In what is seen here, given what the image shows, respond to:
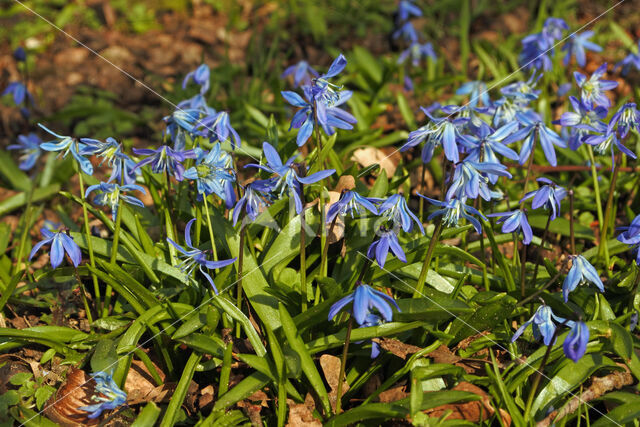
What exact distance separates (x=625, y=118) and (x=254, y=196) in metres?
1.48

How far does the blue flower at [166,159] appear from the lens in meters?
2.27

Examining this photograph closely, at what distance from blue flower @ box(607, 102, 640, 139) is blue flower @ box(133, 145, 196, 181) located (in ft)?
5.33

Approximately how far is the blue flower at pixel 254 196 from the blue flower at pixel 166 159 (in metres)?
0.32

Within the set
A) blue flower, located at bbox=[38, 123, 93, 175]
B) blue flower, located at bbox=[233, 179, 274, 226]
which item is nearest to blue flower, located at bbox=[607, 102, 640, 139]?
blue flower, located at bbox=[233, 179, 274, 226]

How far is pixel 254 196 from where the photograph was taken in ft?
6.89

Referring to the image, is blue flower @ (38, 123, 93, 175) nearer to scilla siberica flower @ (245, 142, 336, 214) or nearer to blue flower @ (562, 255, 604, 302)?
scilla siberica flower @ (245, 142, 336, 214)

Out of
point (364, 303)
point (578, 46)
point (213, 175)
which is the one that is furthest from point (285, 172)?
point (578, 46)

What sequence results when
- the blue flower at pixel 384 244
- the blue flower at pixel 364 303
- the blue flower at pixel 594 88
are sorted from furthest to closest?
the blue flower at pixel 594 88
the blue flower at pixel 384 244
the blue flower at pixel 364 303

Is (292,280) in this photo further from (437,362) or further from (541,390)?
(541,390)

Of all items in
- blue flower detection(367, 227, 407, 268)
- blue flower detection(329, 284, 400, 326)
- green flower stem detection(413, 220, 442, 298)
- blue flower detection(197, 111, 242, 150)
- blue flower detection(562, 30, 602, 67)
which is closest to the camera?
blue flower detection(329, 284, 400, 326)

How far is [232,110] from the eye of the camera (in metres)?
4.13

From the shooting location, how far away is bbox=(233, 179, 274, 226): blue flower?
6.72 feet

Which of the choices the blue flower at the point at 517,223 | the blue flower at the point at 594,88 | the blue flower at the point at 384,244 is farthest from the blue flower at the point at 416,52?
the blue flower at the point at 384,244

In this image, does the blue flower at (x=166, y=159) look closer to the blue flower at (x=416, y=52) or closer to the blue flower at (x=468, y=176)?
the blue flower at (x=468, y=176)
